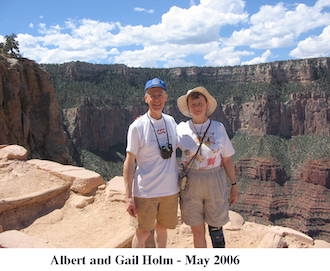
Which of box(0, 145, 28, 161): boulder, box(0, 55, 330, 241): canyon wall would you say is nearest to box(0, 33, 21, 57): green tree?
box(0, 55, 330, 241): canyon wall

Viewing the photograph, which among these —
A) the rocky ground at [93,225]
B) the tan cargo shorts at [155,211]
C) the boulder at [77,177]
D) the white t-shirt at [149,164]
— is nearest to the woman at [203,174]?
the tan cargo shorts at [155,211]

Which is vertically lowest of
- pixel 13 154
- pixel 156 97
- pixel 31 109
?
pixel 13 154

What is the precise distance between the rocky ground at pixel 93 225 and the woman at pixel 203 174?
5.77ft

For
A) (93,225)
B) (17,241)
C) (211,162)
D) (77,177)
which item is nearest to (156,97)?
(211,162)

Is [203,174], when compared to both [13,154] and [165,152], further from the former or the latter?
[13,154]

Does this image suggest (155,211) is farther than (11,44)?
No

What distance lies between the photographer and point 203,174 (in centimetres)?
395

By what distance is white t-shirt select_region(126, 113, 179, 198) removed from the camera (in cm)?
378

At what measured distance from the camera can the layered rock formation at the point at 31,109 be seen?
17.3m

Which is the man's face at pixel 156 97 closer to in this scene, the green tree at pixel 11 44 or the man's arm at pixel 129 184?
the man's arm at pixel 129 184

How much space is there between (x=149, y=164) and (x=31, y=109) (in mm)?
22674

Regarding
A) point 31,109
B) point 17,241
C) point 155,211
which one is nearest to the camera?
point 155,211

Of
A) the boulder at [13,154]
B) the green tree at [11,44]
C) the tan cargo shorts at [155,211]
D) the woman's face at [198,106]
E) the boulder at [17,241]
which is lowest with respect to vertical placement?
the boulder at [17,241]

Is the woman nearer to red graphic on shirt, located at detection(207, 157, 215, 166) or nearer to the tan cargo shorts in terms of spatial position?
red graphic on shirt, located at detection(207, 157, 215, 166)
